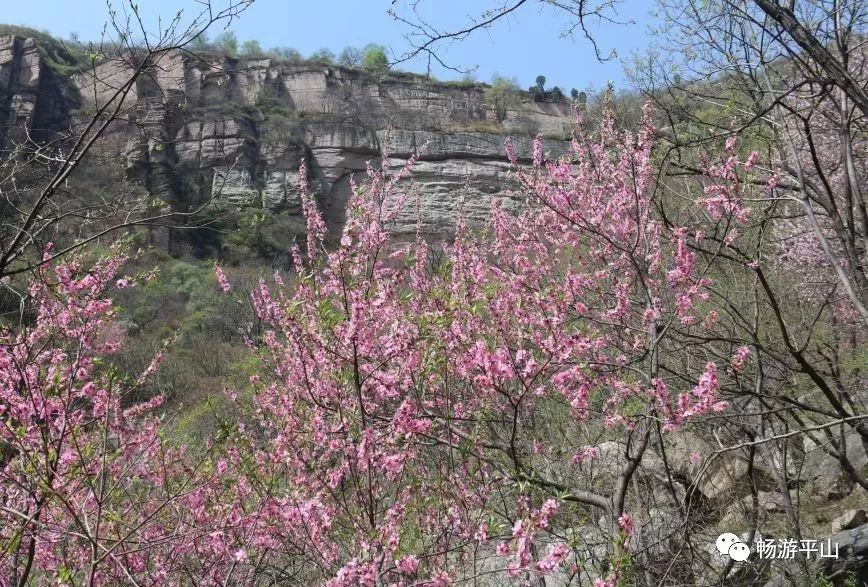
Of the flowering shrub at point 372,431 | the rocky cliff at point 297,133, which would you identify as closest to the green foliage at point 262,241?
the rocky cliff at point 297,133

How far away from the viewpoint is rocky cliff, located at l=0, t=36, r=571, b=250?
123 feet

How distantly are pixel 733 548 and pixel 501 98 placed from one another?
49885 mm

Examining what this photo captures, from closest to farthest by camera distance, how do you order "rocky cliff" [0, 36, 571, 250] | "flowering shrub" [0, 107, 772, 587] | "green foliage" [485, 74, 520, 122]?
"flowering shrub" [0, 107, 772, 587] → "rocky cliff" [0, 36, 571, 250] → "green foliage" [485, 74, 520, 122]

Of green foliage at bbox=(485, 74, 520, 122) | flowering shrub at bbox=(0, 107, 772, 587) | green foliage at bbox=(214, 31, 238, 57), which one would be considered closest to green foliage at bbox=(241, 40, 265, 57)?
green foliage at bbox=(214, 31, 238, 57)

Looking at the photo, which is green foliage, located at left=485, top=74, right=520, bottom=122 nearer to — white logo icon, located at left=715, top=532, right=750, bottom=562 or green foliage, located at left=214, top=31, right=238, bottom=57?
green foliage, located at left=214, top=31, right=238, bottom=57

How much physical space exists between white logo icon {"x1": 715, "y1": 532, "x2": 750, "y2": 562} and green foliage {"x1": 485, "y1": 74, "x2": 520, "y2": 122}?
47.7 meters

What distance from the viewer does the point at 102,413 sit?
14.7 ft

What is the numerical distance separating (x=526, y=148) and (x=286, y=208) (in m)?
17.4

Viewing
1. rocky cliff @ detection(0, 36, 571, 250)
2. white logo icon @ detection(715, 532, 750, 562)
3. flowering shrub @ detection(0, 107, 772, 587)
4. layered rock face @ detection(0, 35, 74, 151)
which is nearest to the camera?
flowering shrub @ detection(0, 107, 772, 587)

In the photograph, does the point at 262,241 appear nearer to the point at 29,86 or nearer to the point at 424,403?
the point at 29,86

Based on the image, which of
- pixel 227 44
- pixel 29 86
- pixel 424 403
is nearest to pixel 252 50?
pixel 227 44

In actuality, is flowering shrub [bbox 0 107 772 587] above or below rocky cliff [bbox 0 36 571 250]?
below

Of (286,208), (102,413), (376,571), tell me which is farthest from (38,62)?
(376,571)

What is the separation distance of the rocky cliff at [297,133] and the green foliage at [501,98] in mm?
507
